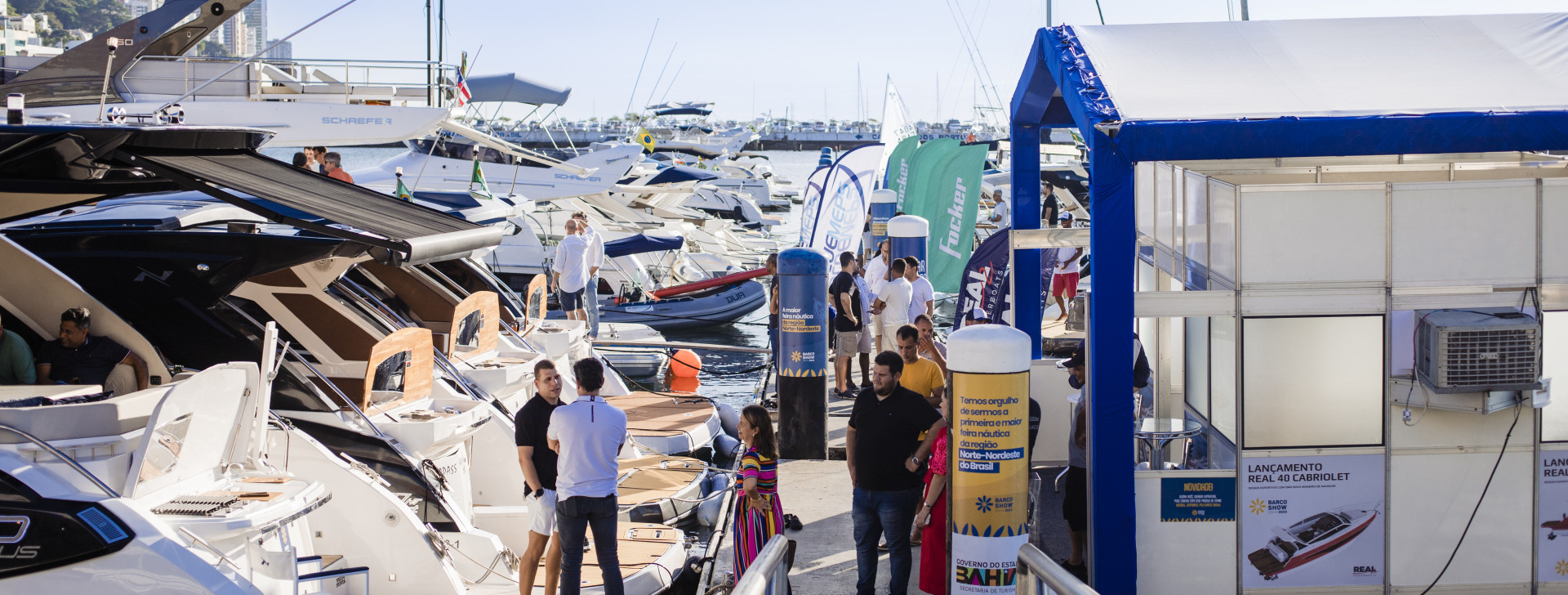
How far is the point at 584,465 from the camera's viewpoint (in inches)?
237

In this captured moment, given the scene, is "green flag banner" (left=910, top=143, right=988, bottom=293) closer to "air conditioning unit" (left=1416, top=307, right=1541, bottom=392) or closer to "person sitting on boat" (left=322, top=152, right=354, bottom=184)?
"person sitting on boat" (left=322, top=152, right=354, bottom=184)

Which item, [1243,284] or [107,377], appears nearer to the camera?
[1243,284]

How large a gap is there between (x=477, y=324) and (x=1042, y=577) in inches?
263

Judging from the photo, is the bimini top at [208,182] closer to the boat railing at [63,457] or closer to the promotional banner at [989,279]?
the boat railing at [63,457]

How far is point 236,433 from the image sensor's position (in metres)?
5.78

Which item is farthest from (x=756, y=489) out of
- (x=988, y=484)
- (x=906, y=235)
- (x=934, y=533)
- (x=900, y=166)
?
(x=900, y=166)

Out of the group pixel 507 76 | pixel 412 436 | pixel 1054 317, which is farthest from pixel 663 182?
pixel 412 436

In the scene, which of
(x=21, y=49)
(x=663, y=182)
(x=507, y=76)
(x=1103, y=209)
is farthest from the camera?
(x=663, y=182)

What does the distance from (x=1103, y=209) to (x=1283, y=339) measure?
1.45m

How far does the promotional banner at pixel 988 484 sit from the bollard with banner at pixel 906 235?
826 centimetres

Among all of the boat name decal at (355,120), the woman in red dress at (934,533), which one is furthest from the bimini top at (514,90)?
the woman in red dress at (934,533)

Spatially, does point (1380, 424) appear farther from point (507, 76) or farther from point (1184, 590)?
point (507, 76)

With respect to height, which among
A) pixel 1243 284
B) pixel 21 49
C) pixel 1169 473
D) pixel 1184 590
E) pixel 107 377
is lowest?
pixel 1184 590

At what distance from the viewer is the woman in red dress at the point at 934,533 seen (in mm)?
6164
